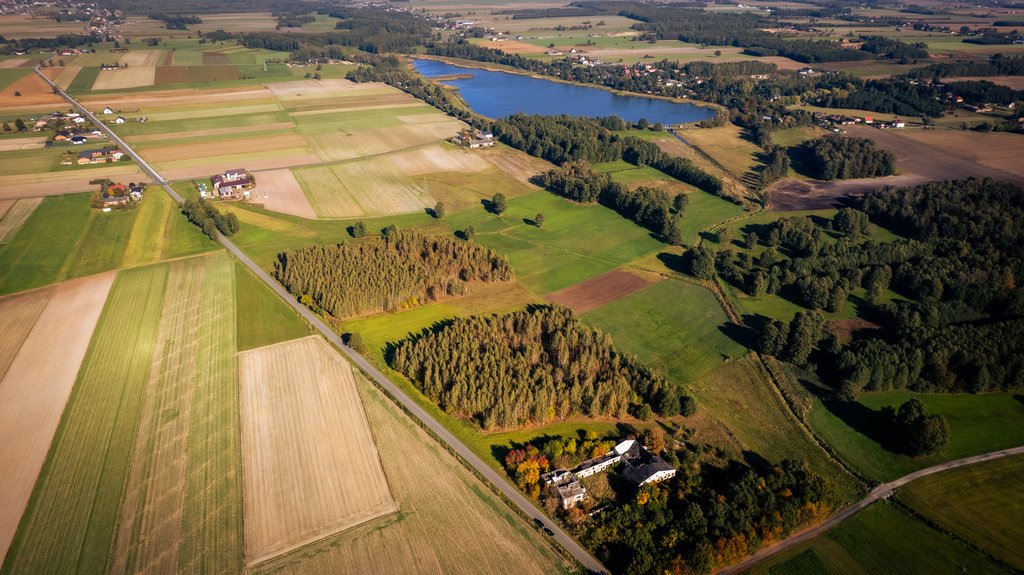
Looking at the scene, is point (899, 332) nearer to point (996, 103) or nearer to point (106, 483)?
point (106, 483)

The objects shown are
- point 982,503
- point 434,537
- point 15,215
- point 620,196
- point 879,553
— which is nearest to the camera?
point 434,537

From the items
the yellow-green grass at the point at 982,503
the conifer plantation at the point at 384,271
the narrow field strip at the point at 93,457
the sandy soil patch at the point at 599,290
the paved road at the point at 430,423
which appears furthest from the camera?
the sandy soil patch at the point at 599,290

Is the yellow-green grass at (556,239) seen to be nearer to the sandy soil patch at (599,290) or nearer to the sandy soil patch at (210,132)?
the sandy soil patch at (599,290)

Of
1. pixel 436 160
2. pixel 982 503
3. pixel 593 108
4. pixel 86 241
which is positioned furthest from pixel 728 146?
pixel 86 241

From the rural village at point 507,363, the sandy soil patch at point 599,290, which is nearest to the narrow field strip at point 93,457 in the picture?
the rural village at point 507,363

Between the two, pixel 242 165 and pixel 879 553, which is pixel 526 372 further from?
pixel 242 165
